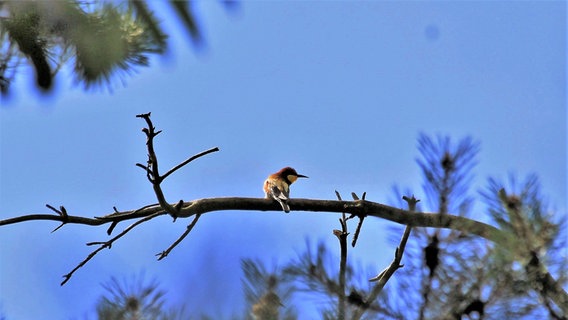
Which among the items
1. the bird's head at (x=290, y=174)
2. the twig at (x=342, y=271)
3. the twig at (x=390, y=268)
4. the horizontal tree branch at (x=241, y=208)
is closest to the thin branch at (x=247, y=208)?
the horizontal tree branch at (x=241, y=208)

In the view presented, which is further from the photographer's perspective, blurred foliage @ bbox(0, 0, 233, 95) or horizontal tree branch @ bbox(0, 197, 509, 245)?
horizontal tree branch @ bbox(0, 197, 509, 245)

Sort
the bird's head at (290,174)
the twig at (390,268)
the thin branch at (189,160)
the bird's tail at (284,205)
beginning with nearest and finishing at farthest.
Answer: the twig at (390,268) → the thin branch at (189,160) → the bird's tail at (284,205) → the bird's head at (290,174)

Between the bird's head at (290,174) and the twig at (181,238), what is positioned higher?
the bird's head at (290,174)

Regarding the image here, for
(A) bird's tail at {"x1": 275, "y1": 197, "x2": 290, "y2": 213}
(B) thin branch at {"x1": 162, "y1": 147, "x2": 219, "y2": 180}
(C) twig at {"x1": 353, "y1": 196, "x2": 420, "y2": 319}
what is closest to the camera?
(C) twig at {"x1": 353, "y1": 196, "x2": 420, "y2": 319}

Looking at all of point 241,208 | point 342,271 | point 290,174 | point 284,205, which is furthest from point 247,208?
point 290,174

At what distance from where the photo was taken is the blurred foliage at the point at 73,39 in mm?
2680

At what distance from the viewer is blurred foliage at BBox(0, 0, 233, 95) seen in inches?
105

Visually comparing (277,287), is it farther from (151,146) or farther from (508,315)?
(151,146)

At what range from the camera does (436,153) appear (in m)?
2.35

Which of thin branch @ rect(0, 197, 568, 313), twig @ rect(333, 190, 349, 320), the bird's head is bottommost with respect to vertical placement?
twig @ rect(333, 190, 349, 320)

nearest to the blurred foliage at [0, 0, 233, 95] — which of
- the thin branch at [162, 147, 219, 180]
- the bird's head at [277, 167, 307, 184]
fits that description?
the thin branch at [162, 147, 219, 180]

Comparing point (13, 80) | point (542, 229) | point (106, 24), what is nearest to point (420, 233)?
point (542, 229)

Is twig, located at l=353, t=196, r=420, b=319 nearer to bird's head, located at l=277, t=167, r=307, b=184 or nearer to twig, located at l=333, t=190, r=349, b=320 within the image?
twig, located at l=333, t=190, r=349, b=320

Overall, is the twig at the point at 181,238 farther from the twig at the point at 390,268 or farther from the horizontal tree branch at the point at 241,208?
the twig at the point at 390,268
